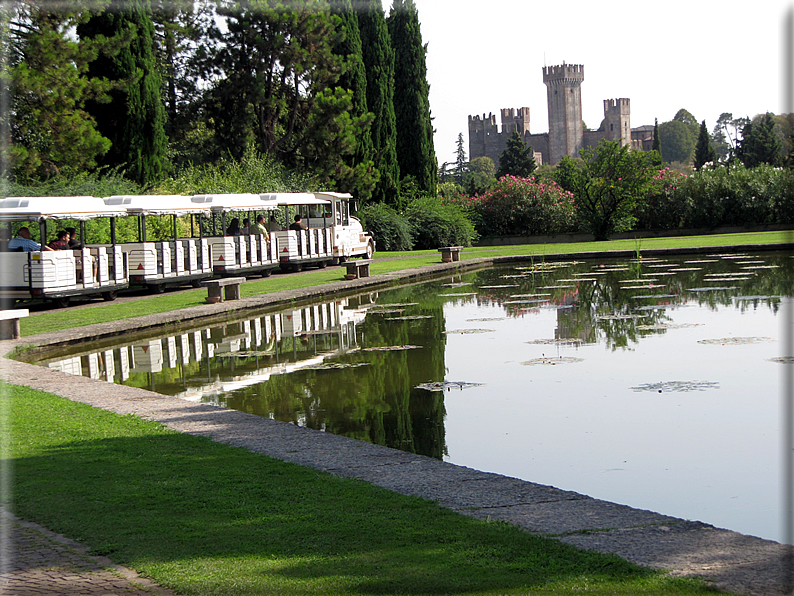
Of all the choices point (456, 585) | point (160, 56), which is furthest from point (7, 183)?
point (456, 585)

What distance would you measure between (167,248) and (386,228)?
18.1 metres

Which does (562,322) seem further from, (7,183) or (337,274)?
(7,183)

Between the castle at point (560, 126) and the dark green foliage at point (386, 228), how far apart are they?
10303cm

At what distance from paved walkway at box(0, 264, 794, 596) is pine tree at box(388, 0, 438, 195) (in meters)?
38.0

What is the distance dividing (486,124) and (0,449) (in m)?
154

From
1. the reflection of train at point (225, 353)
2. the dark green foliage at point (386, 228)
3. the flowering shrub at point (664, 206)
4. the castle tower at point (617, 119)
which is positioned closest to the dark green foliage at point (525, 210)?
the flowering shrub at point (664, 206)

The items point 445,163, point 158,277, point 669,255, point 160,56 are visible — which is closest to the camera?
point 158,277

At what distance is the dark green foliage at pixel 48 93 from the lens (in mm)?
24344

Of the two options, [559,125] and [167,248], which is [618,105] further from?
[167,248]

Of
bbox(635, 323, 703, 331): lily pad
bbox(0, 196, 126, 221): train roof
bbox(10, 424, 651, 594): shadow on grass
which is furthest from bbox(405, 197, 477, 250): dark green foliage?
bbox(10, 424, 651, 594): shadow on grass

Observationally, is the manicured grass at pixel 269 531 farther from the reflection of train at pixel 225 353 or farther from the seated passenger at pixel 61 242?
the seated passenger at pixel 61 242

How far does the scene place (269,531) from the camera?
15.1 feet

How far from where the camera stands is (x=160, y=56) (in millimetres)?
40875

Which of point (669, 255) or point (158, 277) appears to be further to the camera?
point (669, 255)
